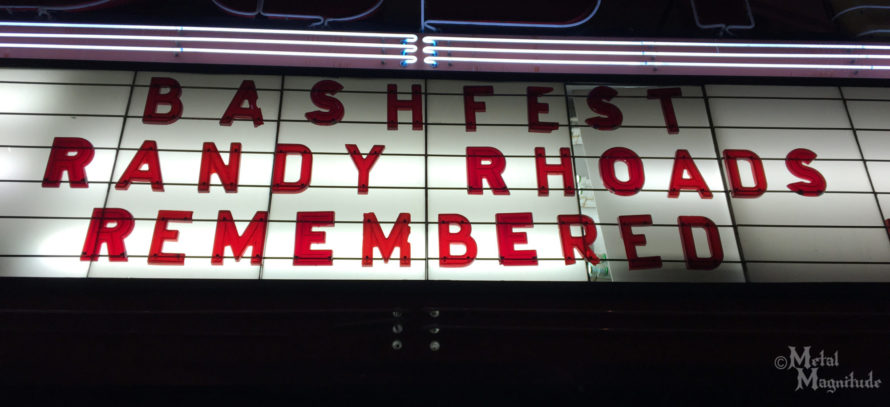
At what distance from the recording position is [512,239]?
18.4 ft

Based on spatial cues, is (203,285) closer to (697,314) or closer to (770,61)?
(697,314)

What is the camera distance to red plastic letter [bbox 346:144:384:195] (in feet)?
19.2

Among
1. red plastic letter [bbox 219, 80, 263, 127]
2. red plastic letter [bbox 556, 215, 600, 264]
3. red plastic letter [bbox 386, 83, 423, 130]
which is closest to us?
red plastic letter [bbox 556, 215, 600, 264]

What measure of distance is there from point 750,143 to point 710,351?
7.95 feet

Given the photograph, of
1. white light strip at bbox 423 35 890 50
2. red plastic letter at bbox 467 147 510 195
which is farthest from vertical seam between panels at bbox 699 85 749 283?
red plastic letter at bbox 467 147 510 195

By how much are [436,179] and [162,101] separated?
111 inches

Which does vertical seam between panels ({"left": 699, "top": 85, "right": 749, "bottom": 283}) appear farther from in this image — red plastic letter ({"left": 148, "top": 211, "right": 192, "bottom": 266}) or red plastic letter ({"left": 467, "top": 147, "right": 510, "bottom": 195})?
red plastic letter ({"left": 148, "top": 211, "right": 192, "bottom": 266})

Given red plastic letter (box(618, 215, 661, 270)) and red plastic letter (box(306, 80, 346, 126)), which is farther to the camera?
red plastic letter (box(306, 80, 346, 126))

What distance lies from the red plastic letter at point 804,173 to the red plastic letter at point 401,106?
3.63 metres

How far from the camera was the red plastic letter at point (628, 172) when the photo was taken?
5988 mm

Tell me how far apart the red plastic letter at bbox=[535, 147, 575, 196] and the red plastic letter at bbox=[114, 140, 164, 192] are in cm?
343

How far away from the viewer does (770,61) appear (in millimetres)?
6824

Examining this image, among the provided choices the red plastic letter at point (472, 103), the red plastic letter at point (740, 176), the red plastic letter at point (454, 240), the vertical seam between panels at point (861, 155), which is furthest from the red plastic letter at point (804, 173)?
the red plastic letter at point (454, 240)

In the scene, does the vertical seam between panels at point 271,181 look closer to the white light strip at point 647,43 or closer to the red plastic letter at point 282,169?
the red plastic letter at point 282,169
